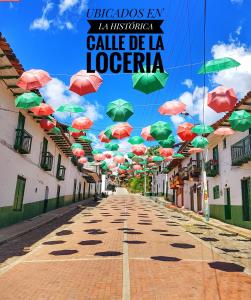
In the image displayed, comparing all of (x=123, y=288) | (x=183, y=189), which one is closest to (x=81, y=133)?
(x=123, y=288)

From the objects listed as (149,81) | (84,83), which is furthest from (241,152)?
(84,83)

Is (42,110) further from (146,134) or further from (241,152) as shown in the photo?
(241,152)

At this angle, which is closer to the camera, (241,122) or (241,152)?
(241,122)

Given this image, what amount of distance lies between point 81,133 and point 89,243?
6450 mm

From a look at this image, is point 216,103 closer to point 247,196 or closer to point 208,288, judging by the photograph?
point 208,288

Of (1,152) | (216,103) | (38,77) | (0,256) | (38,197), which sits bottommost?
A: (0,256)

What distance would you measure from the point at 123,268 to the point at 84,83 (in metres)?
5.74

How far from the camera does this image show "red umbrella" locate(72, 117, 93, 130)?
14188 mm

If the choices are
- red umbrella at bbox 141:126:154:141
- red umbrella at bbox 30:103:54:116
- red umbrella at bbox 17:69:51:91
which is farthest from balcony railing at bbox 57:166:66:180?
red umbrella at bbox 17:69:51:91

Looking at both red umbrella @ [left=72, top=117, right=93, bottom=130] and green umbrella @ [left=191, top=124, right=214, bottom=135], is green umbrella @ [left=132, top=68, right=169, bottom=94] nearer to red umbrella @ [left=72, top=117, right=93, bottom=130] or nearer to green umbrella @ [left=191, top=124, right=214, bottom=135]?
green umbrella @ [left=191, top=124, right=214, bottom=135]

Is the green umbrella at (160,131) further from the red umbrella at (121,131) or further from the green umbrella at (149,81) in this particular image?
the green umbrella at (149,81)

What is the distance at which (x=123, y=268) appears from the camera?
7.95 meters

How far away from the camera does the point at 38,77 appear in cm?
1004

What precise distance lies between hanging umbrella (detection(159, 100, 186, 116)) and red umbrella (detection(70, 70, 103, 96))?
11.4 ft
